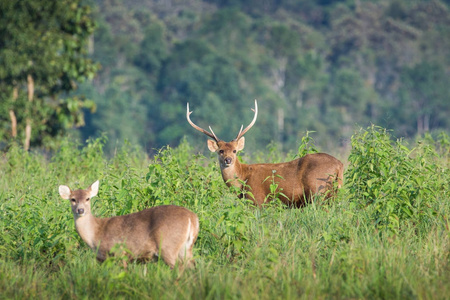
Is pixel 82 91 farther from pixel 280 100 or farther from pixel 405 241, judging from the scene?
pixel 405 241

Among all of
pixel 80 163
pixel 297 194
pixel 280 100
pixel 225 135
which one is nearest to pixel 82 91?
pixel 225 135

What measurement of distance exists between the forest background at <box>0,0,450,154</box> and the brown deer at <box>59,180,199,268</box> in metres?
26.3

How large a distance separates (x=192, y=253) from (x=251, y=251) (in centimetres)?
59

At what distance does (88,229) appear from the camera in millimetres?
6426

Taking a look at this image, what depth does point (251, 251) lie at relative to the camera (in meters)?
6.64

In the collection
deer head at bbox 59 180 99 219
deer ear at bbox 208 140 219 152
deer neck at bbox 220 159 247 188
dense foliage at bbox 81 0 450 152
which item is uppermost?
deer head at bbox 59 180 99 219

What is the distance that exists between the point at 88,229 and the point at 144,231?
0.55 m


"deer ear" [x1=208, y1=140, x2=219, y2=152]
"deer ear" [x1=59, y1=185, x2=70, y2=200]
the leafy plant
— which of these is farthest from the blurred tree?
the leafy plant

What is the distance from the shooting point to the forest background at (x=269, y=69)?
41.9m

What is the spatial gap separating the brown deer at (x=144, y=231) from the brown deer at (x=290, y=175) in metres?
2.05

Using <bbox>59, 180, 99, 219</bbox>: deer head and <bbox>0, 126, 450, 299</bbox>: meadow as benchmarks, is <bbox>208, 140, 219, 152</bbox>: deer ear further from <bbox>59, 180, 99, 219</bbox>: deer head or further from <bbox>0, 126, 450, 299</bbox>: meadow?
<bbox>59, 180, 99, 219</bbox>: deer head

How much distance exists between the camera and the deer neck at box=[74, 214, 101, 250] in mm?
6391

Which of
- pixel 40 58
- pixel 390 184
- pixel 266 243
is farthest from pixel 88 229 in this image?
pixel 40 58

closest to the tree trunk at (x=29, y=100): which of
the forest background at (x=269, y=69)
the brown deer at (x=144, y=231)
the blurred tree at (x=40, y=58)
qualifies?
the blurred tree at (x=40, y=58)
